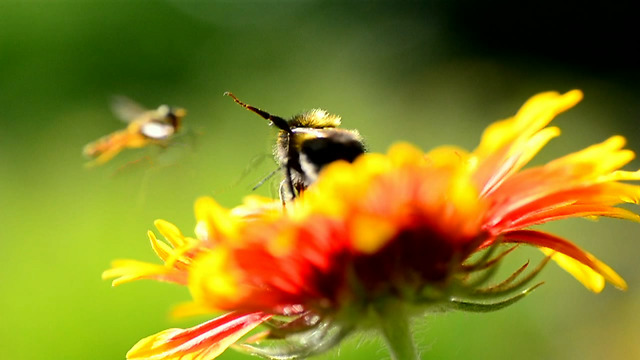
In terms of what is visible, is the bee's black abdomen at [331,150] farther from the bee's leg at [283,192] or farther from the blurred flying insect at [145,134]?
the blurred flying insect at [145,134]

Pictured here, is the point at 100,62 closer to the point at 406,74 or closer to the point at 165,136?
the point at 406,74

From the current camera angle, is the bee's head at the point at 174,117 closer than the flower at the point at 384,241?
No

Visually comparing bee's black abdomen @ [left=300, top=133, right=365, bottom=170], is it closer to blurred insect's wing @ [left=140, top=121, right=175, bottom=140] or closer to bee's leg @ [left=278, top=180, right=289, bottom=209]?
bee's leg @ [left=278, top=180, right=289, bottom=209]

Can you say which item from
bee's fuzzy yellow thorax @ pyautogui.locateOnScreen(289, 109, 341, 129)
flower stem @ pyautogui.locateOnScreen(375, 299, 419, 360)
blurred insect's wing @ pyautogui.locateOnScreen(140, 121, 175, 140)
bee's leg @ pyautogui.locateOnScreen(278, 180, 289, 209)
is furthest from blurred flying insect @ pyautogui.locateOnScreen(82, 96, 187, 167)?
flower stem @ pyautogui.locateOnScreen(375, 299, 419, 360)

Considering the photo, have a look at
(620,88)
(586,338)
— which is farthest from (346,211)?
(620,88)

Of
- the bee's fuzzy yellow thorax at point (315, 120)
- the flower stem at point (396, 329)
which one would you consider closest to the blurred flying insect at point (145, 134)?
the bee's fuzzy yellow thorax at point (315, 120)

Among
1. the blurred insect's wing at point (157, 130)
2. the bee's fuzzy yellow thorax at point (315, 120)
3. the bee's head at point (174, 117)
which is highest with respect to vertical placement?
the bee's head at point (174, 117)
